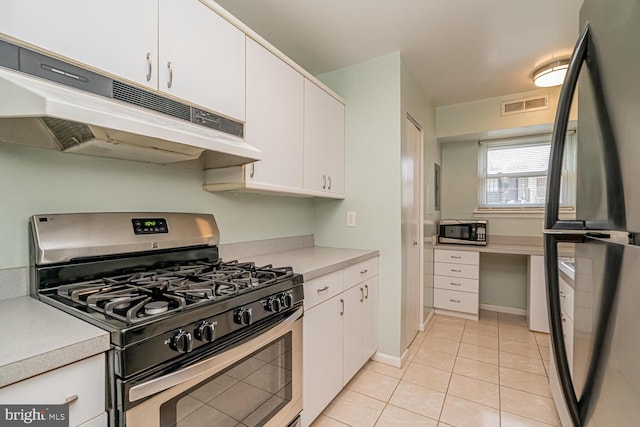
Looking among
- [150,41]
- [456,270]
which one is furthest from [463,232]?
[150,41]

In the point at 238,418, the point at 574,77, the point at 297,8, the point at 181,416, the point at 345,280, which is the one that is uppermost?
the point at 297,8

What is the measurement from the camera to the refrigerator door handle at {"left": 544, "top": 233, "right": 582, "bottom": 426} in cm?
65

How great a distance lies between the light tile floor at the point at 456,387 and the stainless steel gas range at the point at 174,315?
2.24ft

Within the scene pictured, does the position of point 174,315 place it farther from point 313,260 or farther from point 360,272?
point 360,272

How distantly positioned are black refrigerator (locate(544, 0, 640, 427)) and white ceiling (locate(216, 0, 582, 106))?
1.45m

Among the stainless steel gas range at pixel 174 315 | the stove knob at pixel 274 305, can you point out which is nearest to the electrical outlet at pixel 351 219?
the stainless steel gas range at pixel 174 315

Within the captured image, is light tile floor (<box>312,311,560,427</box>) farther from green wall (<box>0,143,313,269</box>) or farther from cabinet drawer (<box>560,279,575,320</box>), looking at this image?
green wall (<box>0,143,313,269</box>)

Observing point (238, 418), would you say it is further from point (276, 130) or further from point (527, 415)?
point (527, 415)

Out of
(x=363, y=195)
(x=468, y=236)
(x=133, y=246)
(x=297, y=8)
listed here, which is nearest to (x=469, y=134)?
(x=468, y=236)

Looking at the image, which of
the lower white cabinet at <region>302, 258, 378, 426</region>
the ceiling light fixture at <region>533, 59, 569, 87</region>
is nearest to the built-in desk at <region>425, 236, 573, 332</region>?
the lower white cabinet at <region>302, 258, 378, 426</region>

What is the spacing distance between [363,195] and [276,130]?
99 centimetres

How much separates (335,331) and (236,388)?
0.81 m

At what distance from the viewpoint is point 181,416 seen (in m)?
0.93

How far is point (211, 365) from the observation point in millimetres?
985
